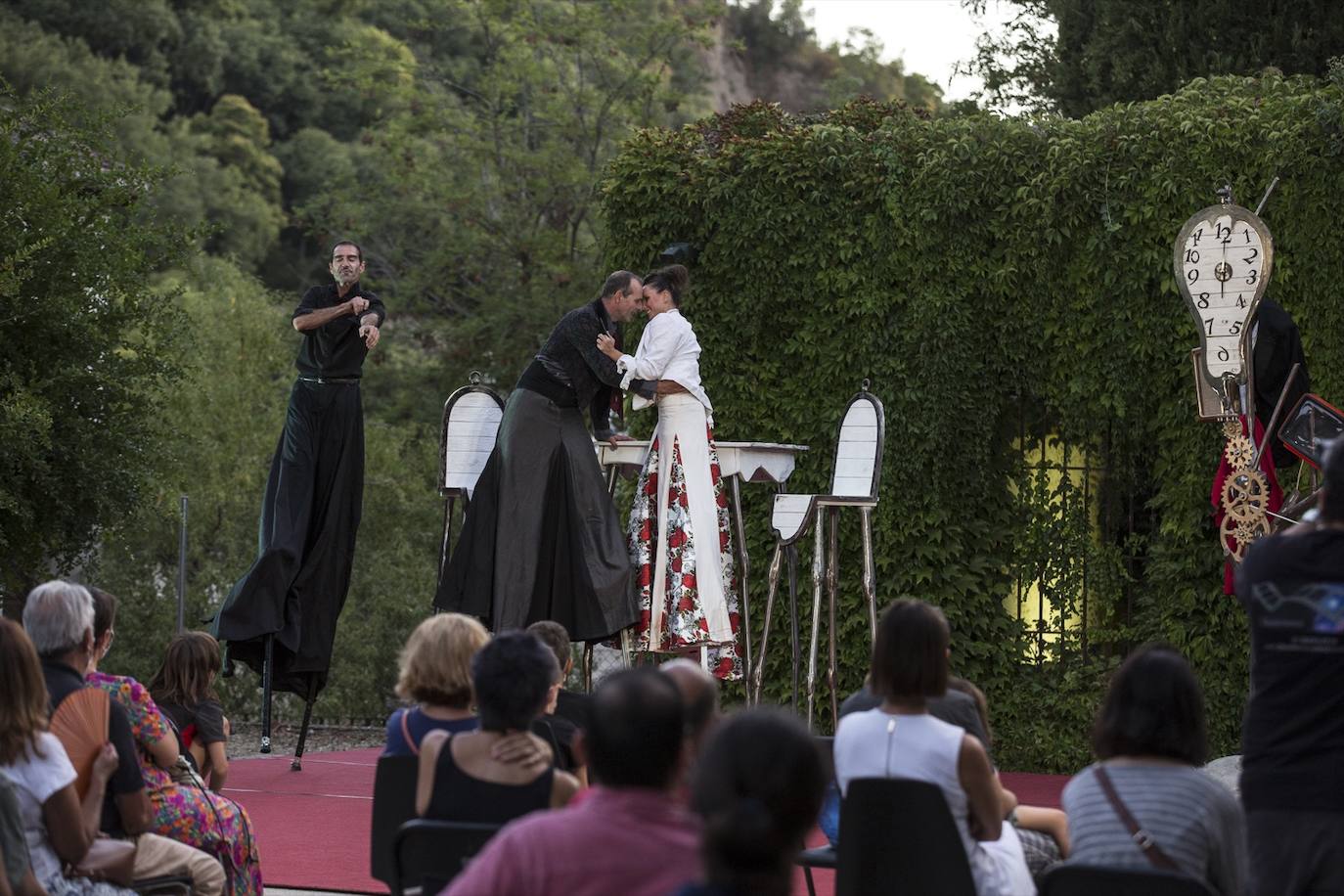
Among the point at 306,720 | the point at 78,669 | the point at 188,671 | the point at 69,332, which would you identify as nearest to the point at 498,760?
the point at 78,669

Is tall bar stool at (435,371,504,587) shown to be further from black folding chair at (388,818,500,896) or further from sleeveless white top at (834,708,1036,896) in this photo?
black folding chair at (388,818,500,896)

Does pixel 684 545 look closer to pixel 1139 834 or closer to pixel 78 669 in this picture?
pixel 78 669

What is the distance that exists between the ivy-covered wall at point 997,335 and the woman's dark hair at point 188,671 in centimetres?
422

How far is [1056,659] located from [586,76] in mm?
13102

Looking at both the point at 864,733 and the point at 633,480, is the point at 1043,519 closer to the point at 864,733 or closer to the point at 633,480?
the point at 633,480

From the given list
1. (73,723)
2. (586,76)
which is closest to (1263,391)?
(73,723)

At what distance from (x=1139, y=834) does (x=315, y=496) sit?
4896 millimetres

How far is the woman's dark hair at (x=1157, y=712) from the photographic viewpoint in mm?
3158

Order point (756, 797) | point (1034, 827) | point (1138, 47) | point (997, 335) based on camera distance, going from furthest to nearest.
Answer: point (1138, 47) → point (997, 335) → point (1034, 827) → point (756, 797)

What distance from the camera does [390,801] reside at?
3.71 meters

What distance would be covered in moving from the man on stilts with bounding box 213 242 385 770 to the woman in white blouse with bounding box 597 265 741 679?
3.93 ft

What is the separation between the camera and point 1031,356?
8398 mm

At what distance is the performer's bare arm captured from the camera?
278 inches

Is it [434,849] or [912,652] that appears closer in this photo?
[434,849]
